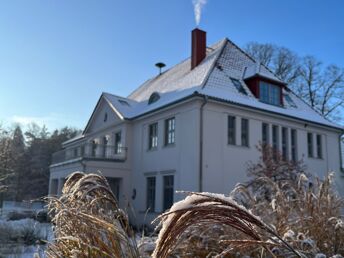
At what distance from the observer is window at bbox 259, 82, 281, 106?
20.2 m

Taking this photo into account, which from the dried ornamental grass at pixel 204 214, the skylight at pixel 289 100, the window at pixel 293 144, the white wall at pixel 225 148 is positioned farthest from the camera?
the skylight at pixel 289 100

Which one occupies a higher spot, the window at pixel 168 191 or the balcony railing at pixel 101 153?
the balcony railing at pixel 101 153

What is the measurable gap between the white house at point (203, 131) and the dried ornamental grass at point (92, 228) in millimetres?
13332

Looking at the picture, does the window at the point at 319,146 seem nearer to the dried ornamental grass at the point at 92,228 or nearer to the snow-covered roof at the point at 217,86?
the snow-covered roof at the point at 217,86

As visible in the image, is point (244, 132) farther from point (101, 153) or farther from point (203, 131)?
point (101, 153)

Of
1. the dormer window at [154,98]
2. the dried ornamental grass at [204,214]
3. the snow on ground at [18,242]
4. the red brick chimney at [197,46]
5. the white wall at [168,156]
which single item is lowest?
the snow on ground at [18,242]

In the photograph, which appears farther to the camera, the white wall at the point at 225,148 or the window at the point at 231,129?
the window at the point at 231,129

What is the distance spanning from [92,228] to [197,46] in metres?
20.0

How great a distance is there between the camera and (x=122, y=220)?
2.43 meters

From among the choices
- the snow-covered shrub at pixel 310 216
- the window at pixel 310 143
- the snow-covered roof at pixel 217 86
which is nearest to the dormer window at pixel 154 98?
the snow-covered roof at pixel 217 86

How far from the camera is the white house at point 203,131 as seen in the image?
56.0 feet

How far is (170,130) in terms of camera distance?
19.1 meters

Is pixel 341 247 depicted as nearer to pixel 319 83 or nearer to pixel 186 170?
pixel 186 170

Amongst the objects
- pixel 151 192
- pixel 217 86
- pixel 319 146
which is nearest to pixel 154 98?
pixel 217 86
